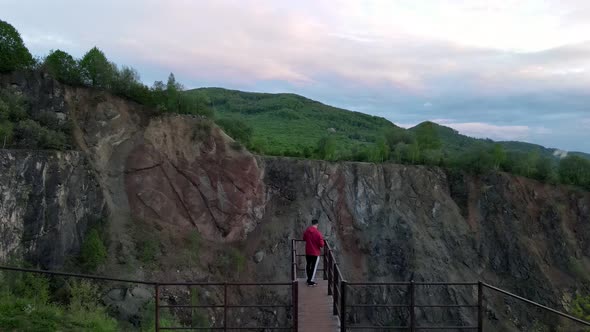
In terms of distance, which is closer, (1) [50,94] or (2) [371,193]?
(1) [50,94]

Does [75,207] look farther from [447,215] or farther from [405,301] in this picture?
[447,215]

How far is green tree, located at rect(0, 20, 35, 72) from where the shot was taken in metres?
20.1

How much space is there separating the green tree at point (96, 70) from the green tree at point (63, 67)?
337 mm

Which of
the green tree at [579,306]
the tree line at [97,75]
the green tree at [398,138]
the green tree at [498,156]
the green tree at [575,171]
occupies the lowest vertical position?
the green tree at [579,306]

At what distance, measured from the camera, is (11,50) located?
66.7 feet

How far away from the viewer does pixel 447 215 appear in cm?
2881

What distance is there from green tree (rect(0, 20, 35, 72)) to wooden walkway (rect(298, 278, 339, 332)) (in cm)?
1753

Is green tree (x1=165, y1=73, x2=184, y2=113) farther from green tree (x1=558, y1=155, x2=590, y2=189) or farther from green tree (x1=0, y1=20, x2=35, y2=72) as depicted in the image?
green tree (x1=558, y1=155, x2=590, y2=189)

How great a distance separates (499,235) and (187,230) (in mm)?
18999

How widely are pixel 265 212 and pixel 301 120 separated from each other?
135 ft

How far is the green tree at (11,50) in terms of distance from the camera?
20078mm

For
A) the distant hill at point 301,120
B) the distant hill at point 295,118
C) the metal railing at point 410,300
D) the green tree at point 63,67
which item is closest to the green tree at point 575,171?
the distant hill at point 301,120

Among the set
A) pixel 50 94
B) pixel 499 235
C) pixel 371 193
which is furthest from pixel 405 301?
pixel 50 94

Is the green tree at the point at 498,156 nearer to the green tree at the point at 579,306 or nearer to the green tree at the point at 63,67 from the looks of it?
the green tree at the point at 579,306
